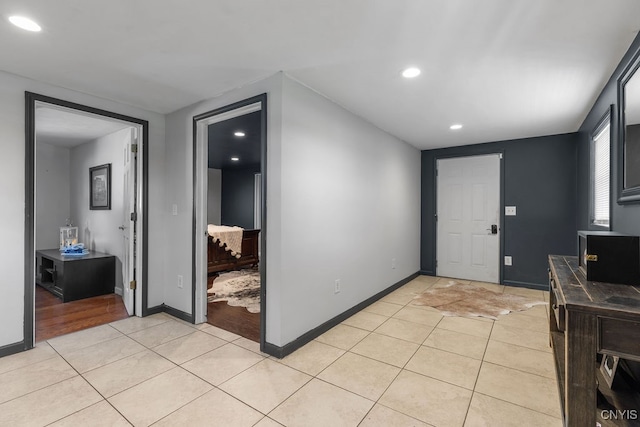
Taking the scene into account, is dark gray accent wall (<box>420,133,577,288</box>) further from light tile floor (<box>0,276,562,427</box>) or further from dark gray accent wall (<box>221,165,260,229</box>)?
dark gray accent wall (<box>221,165,260,229</box>)

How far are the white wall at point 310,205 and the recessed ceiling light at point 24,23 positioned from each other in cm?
130

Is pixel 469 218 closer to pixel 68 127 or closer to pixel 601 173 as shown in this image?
pixel 601 173

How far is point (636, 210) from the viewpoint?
6.35 feet

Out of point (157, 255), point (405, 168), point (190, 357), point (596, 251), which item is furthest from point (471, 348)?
point (157, 255)

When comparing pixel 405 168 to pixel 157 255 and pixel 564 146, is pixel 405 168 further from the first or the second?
pixel 157 255

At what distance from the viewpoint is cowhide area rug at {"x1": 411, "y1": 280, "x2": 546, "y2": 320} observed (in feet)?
11.5

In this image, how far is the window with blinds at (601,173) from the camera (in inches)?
104

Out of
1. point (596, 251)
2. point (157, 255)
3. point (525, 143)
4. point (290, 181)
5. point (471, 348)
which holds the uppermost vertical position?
point (525, 143)

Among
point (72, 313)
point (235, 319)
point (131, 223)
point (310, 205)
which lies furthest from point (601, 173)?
point (72, 313)

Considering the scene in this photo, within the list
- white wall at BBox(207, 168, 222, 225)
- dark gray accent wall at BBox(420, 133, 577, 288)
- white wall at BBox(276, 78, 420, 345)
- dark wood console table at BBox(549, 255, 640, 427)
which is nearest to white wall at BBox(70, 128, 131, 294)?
white wall at BBox(276, 78, 420, 345)

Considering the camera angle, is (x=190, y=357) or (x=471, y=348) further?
(x=471, y=348)

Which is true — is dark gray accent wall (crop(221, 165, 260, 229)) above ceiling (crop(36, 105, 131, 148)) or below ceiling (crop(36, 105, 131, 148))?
below

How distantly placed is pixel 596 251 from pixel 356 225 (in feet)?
6.77

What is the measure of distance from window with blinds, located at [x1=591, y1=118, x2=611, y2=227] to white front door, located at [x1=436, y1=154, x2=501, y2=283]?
1.60 m
